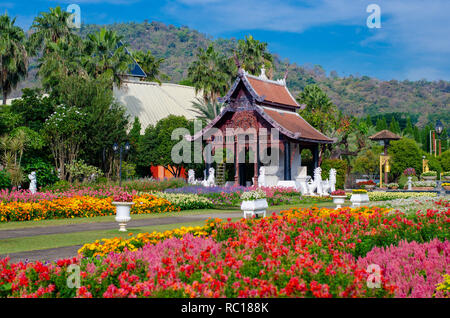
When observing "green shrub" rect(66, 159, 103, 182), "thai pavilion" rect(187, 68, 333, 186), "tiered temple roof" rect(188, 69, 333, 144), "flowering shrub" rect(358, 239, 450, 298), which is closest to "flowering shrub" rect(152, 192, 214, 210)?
"thai pavilion" rect(187, 68, 333, 186)

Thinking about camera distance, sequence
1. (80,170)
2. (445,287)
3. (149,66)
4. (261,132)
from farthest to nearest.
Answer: (149,66) → (261,132) → (80,170) → (445,287)

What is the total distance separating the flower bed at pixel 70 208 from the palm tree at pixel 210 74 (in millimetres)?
32399

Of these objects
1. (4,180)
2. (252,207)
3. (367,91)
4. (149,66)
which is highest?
(367,91)

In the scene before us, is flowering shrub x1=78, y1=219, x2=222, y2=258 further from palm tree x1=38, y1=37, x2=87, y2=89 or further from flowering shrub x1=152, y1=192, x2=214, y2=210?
palm tree x1=38, y1=37, x2=87, y2=89

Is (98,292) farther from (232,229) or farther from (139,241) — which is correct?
(232,229)

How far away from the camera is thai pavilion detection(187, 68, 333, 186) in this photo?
3381 cm

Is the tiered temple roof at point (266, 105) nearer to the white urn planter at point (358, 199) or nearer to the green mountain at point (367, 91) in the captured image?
the white urn planter at point (358, 199)

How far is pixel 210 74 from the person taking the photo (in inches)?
2122

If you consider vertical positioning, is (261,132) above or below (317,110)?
below

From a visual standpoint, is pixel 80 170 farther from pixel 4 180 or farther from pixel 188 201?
pixel 188 201

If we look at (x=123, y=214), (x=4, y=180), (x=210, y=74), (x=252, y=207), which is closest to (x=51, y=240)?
(x=123, y=214)

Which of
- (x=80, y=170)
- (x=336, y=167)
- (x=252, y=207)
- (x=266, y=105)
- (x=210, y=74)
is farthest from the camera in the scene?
(x=210, y=74)

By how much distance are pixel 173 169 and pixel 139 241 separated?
40.0m

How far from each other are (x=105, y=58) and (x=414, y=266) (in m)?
43.5
